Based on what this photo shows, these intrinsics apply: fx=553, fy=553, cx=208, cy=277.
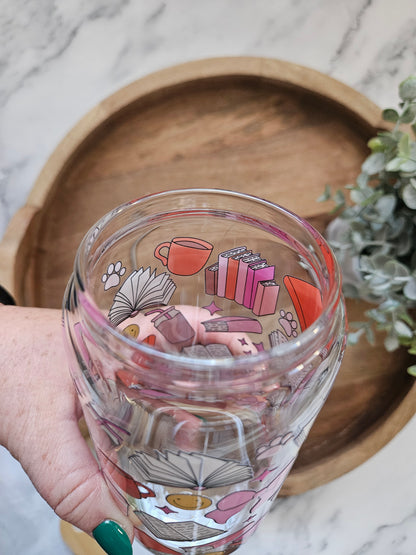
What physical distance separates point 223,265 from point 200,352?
0.06 metres

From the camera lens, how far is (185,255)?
0.32 meters

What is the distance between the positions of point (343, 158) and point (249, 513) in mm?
363

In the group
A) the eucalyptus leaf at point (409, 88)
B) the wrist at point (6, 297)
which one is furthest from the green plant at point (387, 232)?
the wrist at point (6, 297)

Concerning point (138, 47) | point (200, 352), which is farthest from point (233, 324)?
point (138, 47)

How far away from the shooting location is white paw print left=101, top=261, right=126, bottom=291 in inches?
11.6

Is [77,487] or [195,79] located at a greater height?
[195,79]

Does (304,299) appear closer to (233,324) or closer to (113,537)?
(233,324)

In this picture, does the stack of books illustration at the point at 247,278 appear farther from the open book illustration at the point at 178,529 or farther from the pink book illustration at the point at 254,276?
the open book illustration at the point at 178,529

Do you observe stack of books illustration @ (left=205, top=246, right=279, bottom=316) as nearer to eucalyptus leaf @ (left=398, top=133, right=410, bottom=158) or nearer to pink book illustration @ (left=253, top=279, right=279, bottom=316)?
pink book illustration @ (left=253, top=279, right=279, bottom=316)

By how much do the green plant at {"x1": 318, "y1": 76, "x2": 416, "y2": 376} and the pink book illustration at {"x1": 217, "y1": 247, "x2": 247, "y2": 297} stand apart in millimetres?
175

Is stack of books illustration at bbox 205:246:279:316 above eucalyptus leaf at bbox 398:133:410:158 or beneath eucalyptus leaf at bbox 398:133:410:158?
beneath

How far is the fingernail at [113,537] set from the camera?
313 mm

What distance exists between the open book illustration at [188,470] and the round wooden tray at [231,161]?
0.87 feet

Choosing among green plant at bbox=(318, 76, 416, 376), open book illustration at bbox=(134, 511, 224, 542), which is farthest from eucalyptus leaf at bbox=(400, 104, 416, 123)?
open book illustration at bbox=(134, 511, 224, 542)
